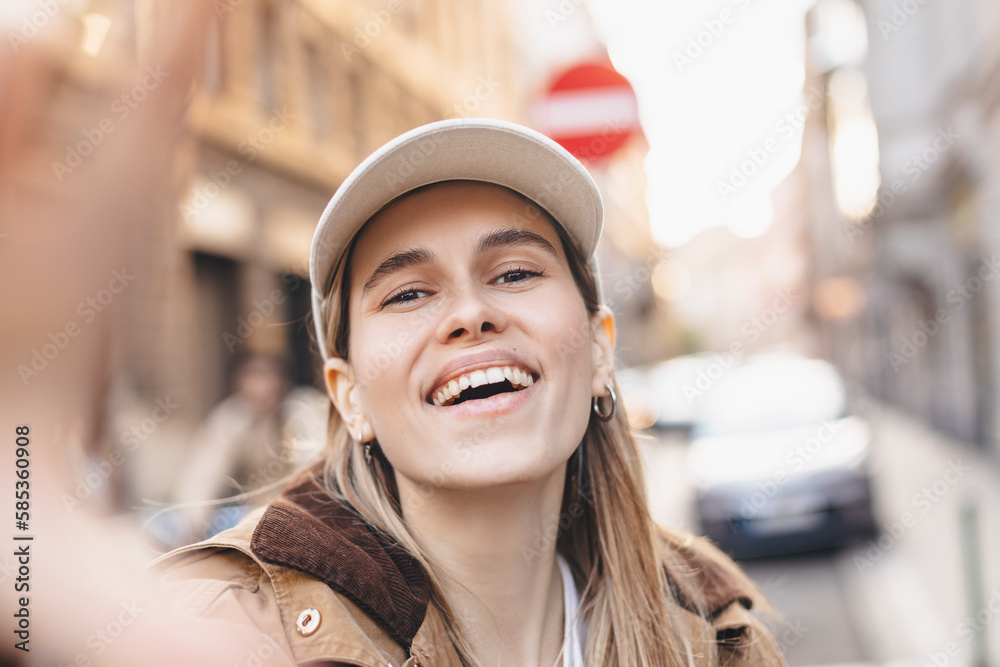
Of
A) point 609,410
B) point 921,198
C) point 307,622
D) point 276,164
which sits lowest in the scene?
point 307,622

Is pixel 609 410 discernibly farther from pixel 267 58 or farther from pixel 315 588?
pixel 267 58

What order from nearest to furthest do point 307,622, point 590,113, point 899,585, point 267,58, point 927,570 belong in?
point 307,622
point 590,113
point 899,585
point 927,570
point 267,58

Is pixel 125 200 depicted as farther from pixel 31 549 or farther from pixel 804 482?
pixel 804 482

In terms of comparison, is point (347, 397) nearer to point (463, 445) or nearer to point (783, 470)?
point (463, 445)

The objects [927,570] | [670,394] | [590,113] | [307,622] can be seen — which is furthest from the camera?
[670,394]

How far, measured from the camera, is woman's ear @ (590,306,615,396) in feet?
6.81

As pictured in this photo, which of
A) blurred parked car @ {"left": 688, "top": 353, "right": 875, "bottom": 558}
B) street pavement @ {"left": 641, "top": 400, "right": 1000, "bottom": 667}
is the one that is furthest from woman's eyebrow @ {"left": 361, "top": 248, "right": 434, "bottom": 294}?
blurred parked car @ {"left": 688, "top": 353, "right": 875, "bottom": 558}

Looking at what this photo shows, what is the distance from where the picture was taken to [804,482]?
7789 millimetres

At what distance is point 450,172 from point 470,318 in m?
0.36

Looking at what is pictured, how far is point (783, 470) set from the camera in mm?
8000

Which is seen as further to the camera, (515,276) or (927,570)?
(927,570)

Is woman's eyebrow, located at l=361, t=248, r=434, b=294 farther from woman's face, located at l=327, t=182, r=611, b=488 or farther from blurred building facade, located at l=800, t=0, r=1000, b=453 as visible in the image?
blurred building facade, located at l=800, t=0, r=1000, b=453

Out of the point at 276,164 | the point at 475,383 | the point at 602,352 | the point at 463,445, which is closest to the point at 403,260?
the point at 475,383

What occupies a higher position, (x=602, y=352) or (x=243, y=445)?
(x=243, y=445)
